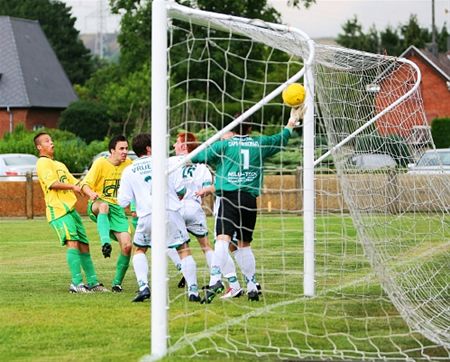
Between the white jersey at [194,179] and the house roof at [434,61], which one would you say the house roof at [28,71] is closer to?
the house roof at [434,61]

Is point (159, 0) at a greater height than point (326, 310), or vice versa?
point (159, 0)

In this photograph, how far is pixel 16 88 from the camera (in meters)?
69.5

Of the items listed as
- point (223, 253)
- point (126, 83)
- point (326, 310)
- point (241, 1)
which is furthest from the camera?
point (126, 83)

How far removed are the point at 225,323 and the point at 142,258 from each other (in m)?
2.31

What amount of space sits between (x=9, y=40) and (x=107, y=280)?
59928 mm

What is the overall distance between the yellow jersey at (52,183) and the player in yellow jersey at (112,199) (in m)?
0.26

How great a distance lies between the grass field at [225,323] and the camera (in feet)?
28.1

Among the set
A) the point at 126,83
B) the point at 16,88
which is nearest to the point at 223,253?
the point at 126,83

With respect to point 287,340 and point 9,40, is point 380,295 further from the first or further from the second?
point 9,40

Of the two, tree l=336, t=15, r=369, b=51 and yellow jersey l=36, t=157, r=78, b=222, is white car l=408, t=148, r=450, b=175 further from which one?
tree l=336, t=15, r=369, b=51

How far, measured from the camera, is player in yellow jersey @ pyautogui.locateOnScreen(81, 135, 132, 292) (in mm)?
13138

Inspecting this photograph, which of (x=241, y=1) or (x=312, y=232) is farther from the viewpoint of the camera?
(x=241, y=1)

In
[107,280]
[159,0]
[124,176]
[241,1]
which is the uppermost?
[241,1]

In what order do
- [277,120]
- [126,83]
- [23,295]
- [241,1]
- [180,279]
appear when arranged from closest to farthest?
[23,295], [180,279], [277,120], [241,1], [126,83]
